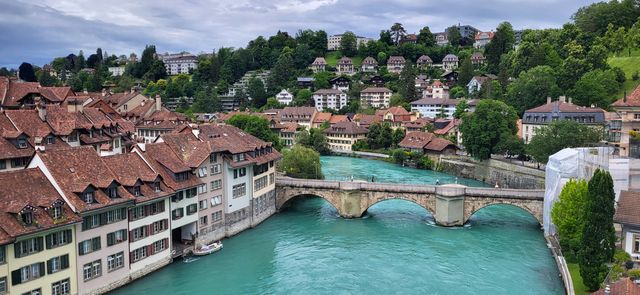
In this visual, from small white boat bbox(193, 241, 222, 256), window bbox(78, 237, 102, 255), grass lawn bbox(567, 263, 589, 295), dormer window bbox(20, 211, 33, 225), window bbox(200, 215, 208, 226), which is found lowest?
small white boat bbox(193, 241, 222, 256)

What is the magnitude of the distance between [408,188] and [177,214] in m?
22.1

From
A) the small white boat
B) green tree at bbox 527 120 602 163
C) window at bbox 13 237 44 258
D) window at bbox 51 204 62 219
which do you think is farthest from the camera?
green tree at bbox 527 120 602 163

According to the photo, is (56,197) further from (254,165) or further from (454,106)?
(454,106)

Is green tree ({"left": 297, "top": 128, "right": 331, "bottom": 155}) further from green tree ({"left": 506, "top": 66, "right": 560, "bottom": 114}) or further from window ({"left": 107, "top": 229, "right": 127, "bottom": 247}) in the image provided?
window ({"left": 107, "top": 229, "right": 127, "bottom": 247})

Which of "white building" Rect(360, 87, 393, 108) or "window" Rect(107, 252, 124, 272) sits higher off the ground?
"white building" Rect(360, 87, 393, 108)

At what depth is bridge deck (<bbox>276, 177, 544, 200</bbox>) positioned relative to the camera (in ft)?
163

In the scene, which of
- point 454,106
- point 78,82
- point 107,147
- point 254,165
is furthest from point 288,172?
point 78,82

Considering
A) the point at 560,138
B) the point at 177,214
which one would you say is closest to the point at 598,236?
the point at 177,214

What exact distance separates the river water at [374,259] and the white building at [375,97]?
84.9 m

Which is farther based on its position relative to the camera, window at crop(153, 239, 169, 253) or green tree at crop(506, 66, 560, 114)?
green tree at crop(506, 66, 560, 114)

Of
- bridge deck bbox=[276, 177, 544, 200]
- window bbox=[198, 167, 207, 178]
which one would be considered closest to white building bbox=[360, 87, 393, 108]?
bridge deck bbox=[276, 177, 544, 200]

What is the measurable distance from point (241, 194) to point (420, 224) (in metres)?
16.7

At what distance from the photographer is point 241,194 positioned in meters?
48.3

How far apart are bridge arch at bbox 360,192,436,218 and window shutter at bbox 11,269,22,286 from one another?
3236cm
